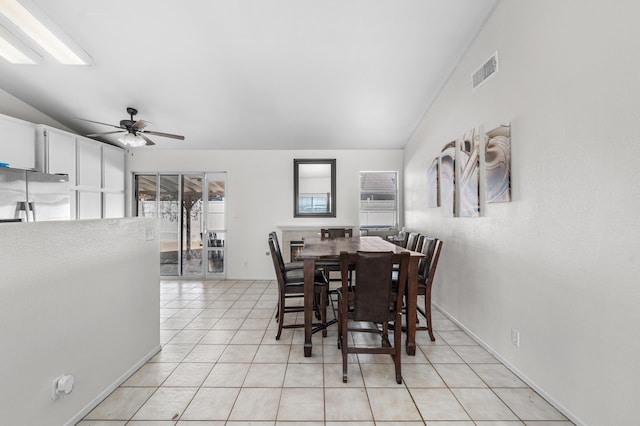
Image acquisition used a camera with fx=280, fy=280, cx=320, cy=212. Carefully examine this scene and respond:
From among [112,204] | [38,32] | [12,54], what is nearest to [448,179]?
[38,32]

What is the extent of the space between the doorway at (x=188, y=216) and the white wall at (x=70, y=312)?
10.1ft

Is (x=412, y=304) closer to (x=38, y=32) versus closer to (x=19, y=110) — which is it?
(x=38, y=32)

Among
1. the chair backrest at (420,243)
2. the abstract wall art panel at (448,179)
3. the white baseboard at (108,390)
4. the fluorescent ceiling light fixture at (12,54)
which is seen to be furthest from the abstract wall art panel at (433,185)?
the fluorescent ceiling light fixture at (12,54)

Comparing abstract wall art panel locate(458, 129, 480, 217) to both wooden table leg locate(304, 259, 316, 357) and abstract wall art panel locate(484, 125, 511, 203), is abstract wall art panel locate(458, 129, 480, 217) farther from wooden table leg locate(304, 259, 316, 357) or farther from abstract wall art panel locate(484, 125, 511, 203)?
wooden table leg locate(304, 259, 316, 357)

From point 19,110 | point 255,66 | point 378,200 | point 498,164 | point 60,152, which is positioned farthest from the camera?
point 378,200

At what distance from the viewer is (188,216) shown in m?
5.55

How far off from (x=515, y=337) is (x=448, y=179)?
182 centimetres

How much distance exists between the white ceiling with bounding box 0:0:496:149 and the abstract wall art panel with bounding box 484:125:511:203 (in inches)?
46.7

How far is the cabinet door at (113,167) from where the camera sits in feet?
16.3

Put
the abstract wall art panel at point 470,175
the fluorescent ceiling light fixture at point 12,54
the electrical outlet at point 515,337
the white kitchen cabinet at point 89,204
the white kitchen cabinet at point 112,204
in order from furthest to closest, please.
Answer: the white kitchen cabinet at point 112,204
the white kitchen cabinet at point 89,204
the fluorescent ceiling light fixture at point 12,54
the abstract wall art panel at point 470,175
the electrical outlet at point 515,337

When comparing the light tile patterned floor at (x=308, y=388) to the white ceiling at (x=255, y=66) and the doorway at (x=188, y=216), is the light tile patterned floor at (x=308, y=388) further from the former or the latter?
the white ceiling at (x=255, y=66)

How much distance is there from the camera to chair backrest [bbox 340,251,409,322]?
2.11 metres

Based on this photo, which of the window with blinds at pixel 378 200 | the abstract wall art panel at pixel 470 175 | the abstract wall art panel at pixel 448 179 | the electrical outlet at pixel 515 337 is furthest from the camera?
the window with blinds at pixel 378 200

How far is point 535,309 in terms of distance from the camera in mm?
2041
